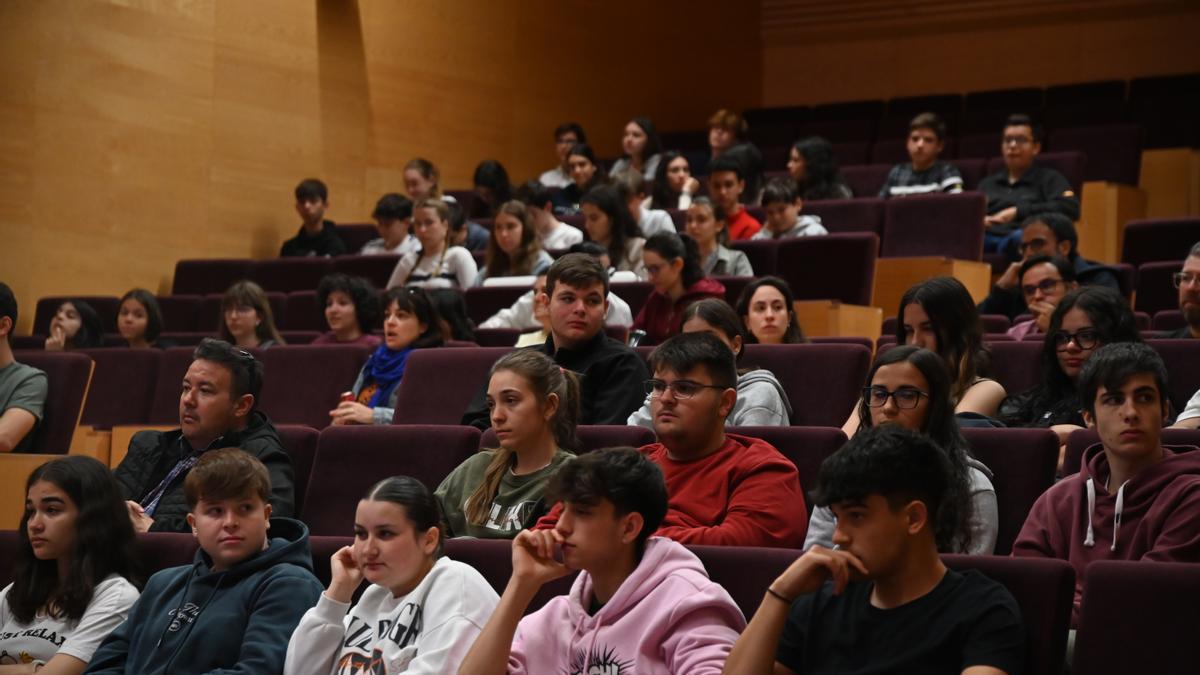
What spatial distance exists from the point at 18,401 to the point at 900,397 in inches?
46.0

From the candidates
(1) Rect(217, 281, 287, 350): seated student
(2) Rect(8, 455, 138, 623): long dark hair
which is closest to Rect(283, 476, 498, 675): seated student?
(2) Rect(8, 455, 138, 623): long dark hair

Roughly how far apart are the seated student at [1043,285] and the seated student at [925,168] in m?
1.21

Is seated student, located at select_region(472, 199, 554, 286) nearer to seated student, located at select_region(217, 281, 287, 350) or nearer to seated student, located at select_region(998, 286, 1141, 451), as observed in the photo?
seated student, located at select_region(217, 281, 287, 350)

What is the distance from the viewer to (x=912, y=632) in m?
0.93

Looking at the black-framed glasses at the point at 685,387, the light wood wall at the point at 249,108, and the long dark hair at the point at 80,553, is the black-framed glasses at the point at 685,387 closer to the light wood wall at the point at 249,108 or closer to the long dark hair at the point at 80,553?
the long dark hair at the point at 80,553

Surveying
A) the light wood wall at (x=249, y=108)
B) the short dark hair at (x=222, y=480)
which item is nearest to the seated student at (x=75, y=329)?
the light wood wall at (x=249, y=108)

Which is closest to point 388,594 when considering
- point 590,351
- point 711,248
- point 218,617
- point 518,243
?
point 218,617

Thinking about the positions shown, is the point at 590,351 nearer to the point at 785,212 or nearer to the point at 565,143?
the point at 785,212

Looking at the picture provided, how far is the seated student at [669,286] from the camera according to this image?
6.86 ft

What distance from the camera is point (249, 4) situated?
143 inches

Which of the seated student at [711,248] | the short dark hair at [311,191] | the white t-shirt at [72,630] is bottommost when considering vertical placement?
the white t-shirt at [72,630]

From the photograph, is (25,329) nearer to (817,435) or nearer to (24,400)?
(24,400)

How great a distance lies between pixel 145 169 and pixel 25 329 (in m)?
0.46

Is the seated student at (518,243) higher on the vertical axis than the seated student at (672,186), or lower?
lower
